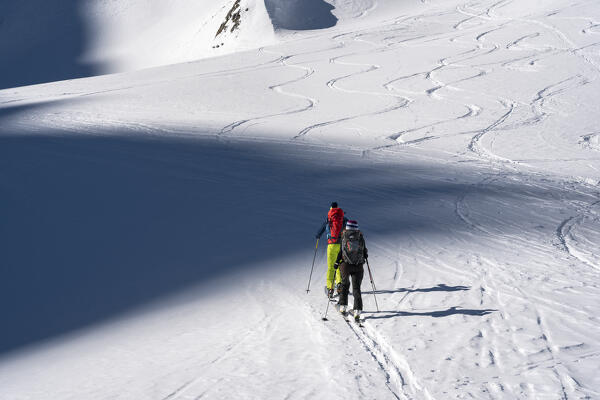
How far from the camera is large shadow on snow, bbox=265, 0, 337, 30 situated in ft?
169

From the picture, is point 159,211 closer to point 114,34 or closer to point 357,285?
point 357,285

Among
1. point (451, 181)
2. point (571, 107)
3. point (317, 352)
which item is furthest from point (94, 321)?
point (571, 107)

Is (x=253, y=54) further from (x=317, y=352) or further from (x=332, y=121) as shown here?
(x=317, y=352)

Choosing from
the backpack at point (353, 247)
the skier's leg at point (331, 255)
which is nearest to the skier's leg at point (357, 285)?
the backpack at point (353, 247)

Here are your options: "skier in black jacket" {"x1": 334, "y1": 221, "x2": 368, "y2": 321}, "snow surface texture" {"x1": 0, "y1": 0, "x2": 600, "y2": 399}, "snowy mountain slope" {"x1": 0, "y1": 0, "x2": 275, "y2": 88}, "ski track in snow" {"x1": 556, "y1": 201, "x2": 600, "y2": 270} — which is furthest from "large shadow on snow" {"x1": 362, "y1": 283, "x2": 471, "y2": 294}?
"snowy mountain slope" {"x1": 0, "y1": 0, "x2": 275, "y2": 88}

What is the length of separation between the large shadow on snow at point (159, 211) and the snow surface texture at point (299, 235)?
6 cm

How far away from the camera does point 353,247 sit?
8.52m

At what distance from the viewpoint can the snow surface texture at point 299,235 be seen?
7312 millimetres

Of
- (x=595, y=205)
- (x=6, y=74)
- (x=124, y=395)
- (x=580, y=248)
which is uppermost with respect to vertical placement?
(x=6, y=74)

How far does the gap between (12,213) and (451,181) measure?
10832mm

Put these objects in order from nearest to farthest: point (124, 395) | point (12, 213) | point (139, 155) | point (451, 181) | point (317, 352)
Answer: point (124, 395), point (317, 352), point (12, 213), point (451, 181), point (139, 155)

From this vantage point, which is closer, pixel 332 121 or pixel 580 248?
pixel 580 248

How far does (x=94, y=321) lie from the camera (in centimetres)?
948

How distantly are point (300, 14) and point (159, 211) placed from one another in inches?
1660
